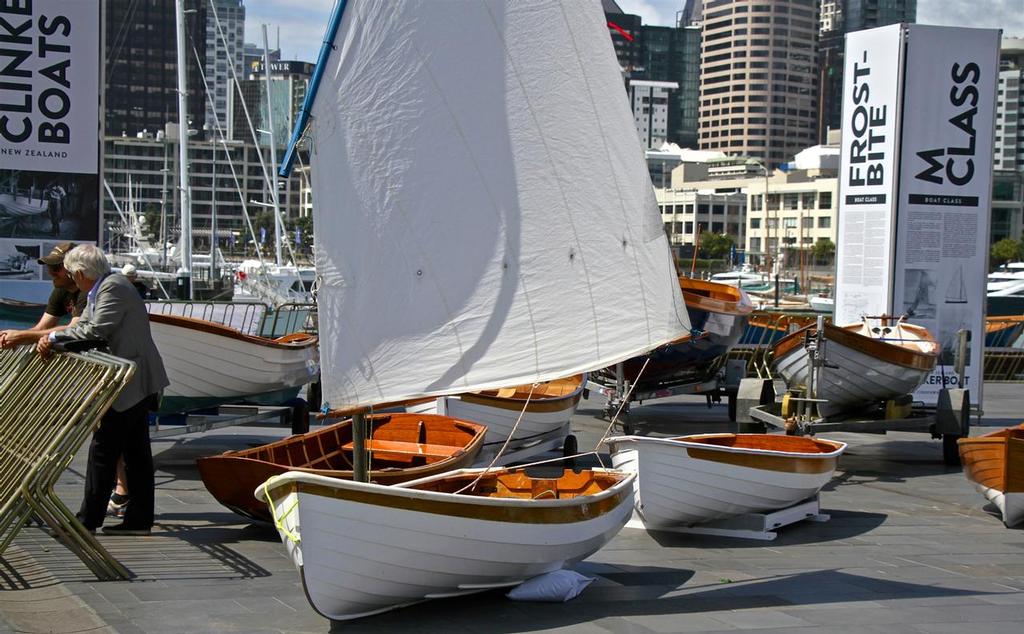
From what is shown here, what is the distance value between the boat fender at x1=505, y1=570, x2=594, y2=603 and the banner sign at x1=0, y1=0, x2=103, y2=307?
744 cm

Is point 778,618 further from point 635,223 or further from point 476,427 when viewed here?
point 476,427

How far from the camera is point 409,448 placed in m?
10.5

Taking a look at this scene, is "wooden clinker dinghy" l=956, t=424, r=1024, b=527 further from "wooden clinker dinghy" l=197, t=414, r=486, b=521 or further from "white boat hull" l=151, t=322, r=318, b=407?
"white boat hull" l=151, t=322, r=318, b=407

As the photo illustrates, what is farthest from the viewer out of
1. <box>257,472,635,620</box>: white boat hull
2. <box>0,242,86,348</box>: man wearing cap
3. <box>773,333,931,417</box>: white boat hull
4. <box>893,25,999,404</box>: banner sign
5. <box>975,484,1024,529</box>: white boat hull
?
<box>893,25,999,404</box>: banner sign

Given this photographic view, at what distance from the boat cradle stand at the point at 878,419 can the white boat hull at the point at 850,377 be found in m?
0.19

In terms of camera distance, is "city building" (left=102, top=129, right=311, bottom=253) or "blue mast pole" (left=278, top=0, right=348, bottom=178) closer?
"blue mast pole" (left=278, top=0, right=348, bottom=178)

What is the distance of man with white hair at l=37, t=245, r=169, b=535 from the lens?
8219 millimetres

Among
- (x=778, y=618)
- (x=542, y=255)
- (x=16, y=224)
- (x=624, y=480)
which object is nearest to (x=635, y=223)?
(x=542, y=255)

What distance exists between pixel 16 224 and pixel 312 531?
7.75 meters

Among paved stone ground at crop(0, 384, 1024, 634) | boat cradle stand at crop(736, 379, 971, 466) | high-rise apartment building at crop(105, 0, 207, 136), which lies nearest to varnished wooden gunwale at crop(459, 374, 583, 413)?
boat cradle stand at crop(736, 379, 971, 466)

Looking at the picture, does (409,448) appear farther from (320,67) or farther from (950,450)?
(950,450)

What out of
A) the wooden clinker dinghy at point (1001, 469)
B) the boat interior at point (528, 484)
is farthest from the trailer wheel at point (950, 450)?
the boat interior at point (528, 484)

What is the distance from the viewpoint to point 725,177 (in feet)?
480

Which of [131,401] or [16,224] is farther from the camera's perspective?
[16,224]
